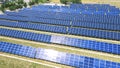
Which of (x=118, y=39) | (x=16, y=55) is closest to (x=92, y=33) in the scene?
(x=118, y=39)

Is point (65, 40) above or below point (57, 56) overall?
above

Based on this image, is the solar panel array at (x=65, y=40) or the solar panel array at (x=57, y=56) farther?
the solar panel array at (x=65, y=40)

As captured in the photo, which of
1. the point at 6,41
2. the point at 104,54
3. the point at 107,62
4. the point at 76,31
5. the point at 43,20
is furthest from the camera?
the point at 43,20

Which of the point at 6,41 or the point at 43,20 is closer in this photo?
the point at 6,41

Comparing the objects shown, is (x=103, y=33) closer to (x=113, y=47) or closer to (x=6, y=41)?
(x=113, y=47)

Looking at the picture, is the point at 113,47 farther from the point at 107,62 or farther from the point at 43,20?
the point at 43,20

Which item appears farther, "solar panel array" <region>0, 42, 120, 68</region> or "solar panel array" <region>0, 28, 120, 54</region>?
"solar panel array" <region>0, 28, 120, 54</region>

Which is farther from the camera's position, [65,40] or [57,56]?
[65,40]

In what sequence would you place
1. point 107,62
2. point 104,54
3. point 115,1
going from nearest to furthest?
point 107,62
point 104,54
point 115,1
